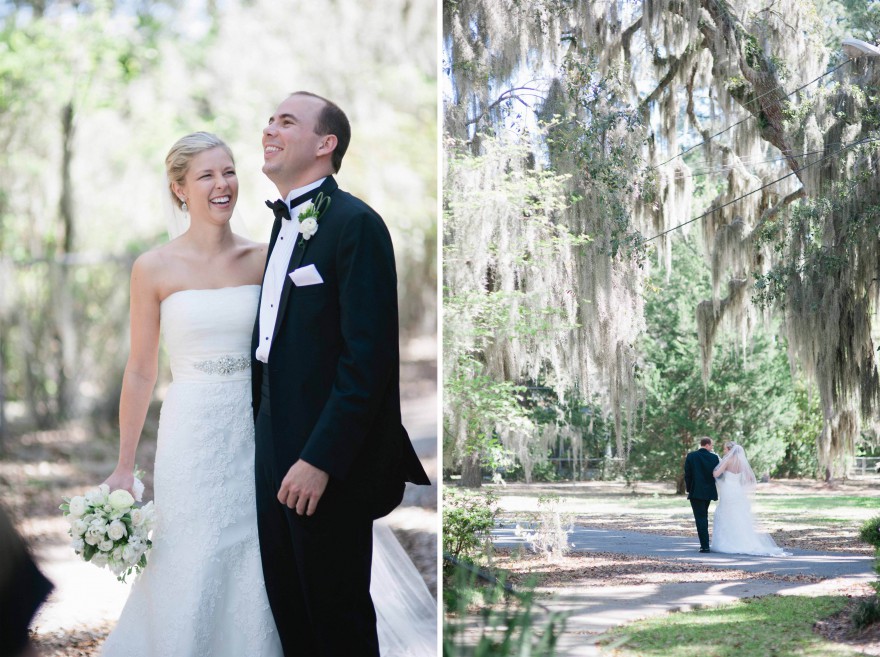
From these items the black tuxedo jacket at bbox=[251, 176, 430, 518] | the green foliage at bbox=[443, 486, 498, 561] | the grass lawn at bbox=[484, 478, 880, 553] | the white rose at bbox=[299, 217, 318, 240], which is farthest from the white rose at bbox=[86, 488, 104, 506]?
the grass lawn at bbox=[484, 478, 880, 553]

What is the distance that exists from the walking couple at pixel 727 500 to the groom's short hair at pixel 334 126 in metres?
1.81

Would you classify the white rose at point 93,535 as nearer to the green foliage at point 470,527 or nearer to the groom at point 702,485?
the green foliage at point 470,527

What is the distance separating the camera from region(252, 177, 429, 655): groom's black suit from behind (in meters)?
2.23

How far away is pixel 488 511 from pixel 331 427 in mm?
1496

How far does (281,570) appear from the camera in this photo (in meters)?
2.41

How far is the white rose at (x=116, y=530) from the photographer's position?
2445mm

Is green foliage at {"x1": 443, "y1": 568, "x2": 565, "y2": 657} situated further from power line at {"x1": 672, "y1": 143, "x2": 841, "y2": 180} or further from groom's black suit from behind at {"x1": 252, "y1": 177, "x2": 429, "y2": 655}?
power line at {"x1": 672, "y1": 143, "x2": 841, "y2": 180}

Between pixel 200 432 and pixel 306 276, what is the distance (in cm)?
58

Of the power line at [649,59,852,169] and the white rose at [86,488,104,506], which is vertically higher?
the power line at [649,59,852,169]

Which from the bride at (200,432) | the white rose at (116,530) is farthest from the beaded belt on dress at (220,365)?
the white rose at (116,530)

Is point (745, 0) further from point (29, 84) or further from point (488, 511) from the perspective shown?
point (29, 84)

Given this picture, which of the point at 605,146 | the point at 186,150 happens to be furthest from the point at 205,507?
the point at 605,146

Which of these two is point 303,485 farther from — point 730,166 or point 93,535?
point 730,166

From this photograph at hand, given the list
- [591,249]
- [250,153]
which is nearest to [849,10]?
[591,249]
